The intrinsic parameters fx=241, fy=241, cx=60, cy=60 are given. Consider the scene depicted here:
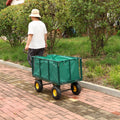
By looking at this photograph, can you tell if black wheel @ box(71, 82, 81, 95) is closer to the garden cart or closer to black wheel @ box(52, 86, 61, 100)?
the garden cart

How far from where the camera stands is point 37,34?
7008mm

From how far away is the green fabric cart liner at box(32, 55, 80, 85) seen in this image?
565 cm

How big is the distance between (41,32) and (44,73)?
59.2 inches

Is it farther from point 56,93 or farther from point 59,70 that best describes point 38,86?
point 59,70

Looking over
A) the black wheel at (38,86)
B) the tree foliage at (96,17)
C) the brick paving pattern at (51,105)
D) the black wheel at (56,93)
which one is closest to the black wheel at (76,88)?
the brick paving pattern at (51,105)

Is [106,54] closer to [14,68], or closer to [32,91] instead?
[14,68]

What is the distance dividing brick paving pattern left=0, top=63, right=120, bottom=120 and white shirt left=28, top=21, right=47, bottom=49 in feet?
4.04

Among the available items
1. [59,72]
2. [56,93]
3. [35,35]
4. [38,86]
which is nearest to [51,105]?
[56,93]

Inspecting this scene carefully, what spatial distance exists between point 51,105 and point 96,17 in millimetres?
4778

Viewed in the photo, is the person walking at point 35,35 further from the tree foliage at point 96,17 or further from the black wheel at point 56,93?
the tree foliage at point 96,17

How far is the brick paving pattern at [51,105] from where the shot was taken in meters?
4.76

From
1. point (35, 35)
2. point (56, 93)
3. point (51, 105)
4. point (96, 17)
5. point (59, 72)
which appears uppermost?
point (96, 17)

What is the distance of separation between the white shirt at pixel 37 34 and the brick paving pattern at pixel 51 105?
4.04 ft

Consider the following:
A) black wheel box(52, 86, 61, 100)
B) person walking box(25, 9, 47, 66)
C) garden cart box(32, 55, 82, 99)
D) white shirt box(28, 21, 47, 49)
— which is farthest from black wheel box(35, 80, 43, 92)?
white shirt box(28, 21, 47, 49)
